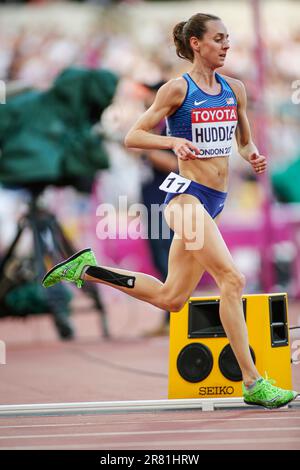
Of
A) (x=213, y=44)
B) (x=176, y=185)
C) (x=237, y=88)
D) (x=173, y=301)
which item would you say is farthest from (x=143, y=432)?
(x=213, y=44)

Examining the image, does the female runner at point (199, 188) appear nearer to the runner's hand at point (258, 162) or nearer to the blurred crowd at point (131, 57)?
the runner's hand at point (258, 162)

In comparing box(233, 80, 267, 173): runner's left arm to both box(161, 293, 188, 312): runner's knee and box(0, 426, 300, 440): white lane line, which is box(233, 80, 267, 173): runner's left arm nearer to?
box(161, 293, 188, 312): runner's knee

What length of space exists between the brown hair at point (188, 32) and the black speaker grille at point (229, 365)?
187 cm

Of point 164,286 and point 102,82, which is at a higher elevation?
point 102,82

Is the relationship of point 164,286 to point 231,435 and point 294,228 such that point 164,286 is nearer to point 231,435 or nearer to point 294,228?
point 231,435

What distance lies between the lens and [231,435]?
Result: 5.87 m

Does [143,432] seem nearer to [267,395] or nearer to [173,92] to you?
[267,395]

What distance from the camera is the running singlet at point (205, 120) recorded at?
22.0ft

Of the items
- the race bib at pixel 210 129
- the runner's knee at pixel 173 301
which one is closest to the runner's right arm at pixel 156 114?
the race bib at pixel 210 129

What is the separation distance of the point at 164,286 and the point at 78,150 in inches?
234

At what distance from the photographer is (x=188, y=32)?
6863 millimetres

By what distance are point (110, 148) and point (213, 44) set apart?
13.9 metres

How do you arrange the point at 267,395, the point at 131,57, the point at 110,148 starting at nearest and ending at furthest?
the point at 267,395, the point at 110,148, the point at 131,57

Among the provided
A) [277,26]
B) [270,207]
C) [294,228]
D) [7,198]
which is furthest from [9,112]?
[277,26]
